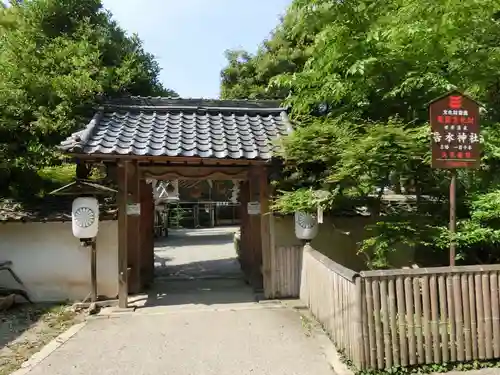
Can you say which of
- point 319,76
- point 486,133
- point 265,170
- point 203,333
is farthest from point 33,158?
point 486,133

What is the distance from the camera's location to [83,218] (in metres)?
8.14

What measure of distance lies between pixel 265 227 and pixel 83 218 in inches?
146

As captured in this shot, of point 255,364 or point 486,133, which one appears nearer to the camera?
point 255,364

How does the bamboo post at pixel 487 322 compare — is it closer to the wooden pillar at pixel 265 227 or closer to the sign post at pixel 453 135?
the sign post at pixel 453 135

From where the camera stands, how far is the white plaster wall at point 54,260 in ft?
29.6

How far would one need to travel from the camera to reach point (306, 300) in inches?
324

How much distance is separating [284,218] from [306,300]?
1.83 metres

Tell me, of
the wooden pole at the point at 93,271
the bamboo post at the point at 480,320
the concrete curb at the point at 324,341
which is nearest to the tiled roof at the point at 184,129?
the wooden pole at the point at 93,271

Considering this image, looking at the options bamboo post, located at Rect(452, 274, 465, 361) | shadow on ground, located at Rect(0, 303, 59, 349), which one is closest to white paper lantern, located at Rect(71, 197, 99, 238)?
shadow on ground, located at Rect(0, 303, 59, 349)

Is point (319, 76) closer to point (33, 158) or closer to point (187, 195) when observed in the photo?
point (33, 158)

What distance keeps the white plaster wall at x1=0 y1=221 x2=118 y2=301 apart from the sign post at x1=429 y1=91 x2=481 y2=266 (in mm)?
6675

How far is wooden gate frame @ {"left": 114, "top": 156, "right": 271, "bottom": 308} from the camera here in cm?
825

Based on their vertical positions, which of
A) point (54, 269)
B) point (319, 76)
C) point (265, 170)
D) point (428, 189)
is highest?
point (319, 76)

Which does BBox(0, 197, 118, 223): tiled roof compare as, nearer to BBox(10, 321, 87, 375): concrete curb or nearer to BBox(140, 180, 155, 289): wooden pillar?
BBox(140, 180, 155, 289): wooden pillar
